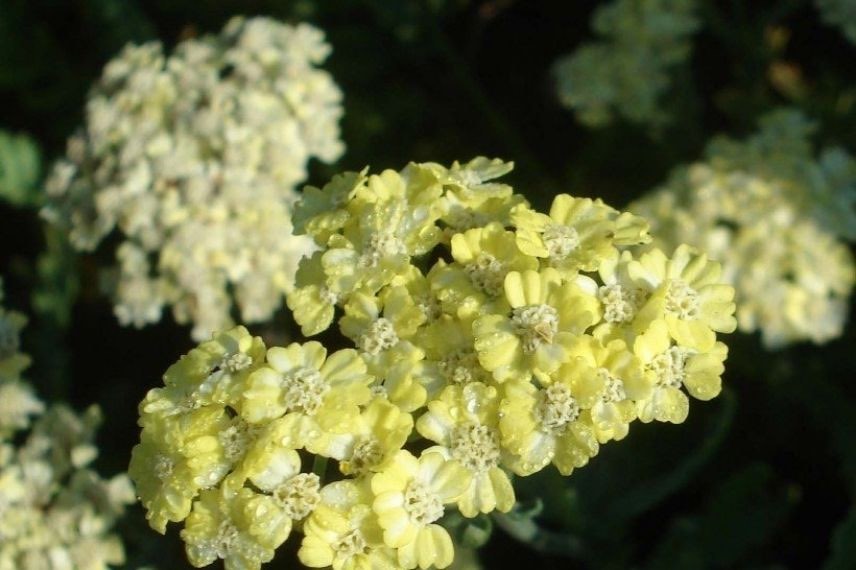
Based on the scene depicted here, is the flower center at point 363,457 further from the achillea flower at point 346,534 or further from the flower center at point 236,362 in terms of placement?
the flower center at point 236,362

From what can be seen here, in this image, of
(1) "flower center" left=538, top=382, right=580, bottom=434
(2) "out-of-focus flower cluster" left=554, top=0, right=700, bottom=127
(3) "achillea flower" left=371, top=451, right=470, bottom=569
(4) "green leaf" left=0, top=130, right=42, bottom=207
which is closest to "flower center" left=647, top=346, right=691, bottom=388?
(1) "flower center" left=538, top=382, right=580, bottom=434

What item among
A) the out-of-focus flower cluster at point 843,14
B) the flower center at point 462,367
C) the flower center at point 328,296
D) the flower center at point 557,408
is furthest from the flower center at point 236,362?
the out-of-focus flower cluster at point 843,14

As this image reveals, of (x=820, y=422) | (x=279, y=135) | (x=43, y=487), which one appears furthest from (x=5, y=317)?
(x=820, y=422)

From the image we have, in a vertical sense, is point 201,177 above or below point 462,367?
above

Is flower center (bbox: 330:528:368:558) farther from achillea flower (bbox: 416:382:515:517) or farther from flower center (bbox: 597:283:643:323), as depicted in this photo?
flower center (bbox: 597:283:643:323)

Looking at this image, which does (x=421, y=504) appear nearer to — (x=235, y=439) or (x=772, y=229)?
(x=235, y=439)

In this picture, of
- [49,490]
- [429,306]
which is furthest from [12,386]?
[429,306]
